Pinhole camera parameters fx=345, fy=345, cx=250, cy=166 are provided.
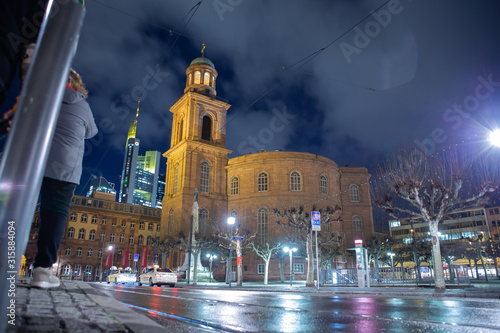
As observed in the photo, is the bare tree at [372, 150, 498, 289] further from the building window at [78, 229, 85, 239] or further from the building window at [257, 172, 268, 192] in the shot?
the building window at [78, 229, 85, 239]

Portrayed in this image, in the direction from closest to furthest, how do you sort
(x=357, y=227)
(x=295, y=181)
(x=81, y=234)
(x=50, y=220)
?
(x=50, y=220), (x=295, y=181), (x=357, y=227), (x=81, y=234)

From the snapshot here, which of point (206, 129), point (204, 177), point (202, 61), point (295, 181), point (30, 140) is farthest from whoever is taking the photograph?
point (202, 61)

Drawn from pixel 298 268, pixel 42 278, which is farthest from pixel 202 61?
pixel 42 278

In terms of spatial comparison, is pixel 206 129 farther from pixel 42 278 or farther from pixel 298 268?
pixel 42 278

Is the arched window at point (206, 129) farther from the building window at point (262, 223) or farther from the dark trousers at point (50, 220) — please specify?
the dark trousers at point (50, 220)

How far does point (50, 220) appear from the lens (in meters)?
2.95

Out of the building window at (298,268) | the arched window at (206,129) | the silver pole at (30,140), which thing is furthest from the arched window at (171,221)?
the silver pole at (30,140)

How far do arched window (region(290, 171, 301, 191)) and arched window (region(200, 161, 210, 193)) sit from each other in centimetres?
1086

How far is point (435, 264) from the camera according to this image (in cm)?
1536

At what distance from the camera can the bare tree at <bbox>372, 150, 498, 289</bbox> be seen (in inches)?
623

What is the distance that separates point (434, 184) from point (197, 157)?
32039 millimetres

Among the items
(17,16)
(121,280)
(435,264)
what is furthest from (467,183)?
(121,280)

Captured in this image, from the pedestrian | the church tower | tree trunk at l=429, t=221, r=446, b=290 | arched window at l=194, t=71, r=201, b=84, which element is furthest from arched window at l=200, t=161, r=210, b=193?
the pedestrian

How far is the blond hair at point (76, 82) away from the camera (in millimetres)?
3078
